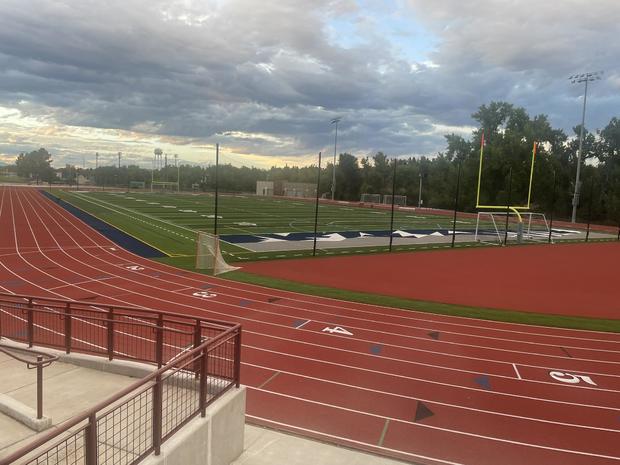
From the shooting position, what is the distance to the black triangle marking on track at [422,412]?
906 centimetres

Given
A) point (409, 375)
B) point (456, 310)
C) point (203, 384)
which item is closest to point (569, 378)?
point (409, 375)

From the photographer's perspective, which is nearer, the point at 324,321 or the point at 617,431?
the point at 617,431

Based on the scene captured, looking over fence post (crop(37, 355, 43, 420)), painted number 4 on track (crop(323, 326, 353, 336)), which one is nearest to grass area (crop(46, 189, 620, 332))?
painted number 4 on track (crop(323, 326, 353, 336))

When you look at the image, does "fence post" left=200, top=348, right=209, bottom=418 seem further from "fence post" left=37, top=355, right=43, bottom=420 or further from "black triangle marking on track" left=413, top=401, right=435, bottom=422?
"black triangle marking on track" left=413, top=401, right=435, bottom=422

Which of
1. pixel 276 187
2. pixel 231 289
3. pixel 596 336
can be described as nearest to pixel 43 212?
pixel 231 289

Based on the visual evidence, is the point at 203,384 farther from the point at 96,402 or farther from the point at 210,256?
the point at 210,256

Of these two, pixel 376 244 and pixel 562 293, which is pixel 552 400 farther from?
pixel 376 244

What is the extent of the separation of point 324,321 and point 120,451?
33.9ft

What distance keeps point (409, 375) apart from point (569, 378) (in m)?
3.87

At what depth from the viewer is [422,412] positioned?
9312 millimetres

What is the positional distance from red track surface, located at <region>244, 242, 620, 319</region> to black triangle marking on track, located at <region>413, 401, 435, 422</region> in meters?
9.80

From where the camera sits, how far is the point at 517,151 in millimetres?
77875

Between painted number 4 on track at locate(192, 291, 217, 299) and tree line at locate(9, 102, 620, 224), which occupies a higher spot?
tree line at locate(9, 102, 620, 224)

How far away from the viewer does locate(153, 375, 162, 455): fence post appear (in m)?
5.06
